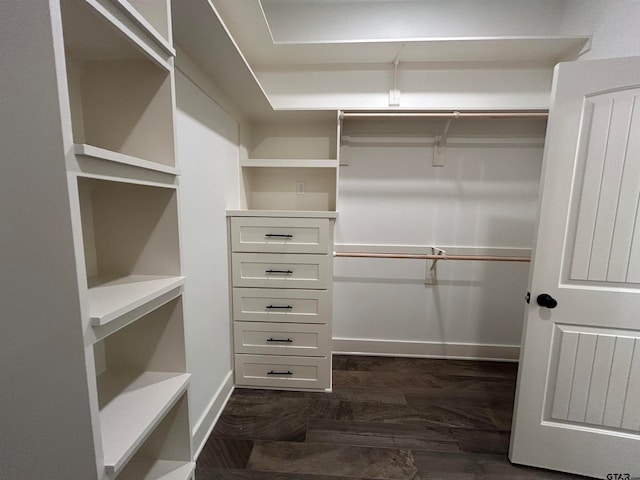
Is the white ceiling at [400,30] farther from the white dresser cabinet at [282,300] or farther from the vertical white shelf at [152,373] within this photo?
the vertical white shelf at [152,373]

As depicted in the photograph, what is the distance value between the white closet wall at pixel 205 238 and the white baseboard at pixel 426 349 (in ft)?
3.62

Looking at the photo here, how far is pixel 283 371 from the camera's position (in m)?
1.95

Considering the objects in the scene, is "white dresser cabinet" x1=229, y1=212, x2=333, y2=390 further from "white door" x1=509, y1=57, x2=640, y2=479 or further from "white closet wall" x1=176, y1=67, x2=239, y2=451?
"white door" x1=509, y1=57, x2=640, y2=479

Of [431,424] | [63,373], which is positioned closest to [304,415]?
[431,424]

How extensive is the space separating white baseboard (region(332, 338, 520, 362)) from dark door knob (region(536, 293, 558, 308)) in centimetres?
128

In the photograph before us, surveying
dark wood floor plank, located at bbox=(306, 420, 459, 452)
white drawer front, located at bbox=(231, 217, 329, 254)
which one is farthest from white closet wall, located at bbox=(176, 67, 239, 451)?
dark wood floor plank, located at bbox=(306, 420, 459, 452)

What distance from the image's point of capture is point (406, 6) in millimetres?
2018

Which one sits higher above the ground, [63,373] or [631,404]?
[63,373]

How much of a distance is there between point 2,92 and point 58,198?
215 mm

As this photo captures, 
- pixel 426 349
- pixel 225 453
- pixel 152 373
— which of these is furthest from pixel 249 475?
pixel 426 349

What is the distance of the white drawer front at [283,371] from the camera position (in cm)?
193

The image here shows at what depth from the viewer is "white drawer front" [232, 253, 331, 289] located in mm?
1837

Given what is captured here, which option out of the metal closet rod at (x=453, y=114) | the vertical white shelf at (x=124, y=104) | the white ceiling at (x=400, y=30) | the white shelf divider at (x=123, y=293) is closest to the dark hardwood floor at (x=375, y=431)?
the white shelf divider at (x=123, y=293)

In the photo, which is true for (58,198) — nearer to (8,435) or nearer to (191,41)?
(8,435)
